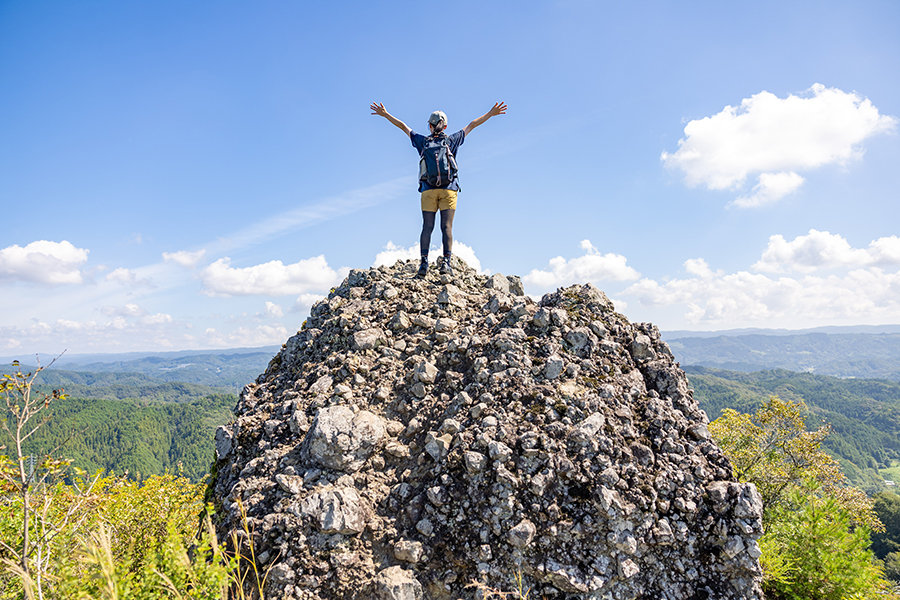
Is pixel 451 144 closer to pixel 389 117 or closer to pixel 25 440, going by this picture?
pixel 389 117

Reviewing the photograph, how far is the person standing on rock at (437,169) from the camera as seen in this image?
897cm

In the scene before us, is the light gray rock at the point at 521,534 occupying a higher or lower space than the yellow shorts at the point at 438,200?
lower

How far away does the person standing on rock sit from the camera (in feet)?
29.4

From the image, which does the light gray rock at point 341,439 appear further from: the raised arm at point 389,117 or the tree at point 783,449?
the tree at point 783,449

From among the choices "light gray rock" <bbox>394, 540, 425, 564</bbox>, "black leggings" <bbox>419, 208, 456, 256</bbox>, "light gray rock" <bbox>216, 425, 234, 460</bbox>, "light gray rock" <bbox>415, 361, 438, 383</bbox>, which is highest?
"black leggings" <bbox>419, 208, 456, 256</bbox>

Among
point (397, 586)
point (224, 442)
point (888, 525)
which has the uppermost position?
point (224, 442)

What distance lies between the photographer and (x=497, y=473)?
204 inches

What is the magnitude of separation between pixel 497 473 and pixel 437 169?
6265mm

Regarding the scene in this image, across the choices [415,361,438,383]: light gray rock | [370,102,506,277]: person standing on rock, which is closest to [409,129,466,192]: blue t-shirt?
[370,102,506,277]: person standing on rock

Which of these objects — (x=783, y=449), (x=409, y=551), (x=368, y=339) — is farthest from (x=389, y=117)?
(x=783, y=449)

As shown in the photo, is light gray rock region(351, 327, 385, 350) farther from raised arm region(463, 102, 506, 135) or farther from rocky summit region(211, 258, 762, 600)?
raised arm region(463, 102, 506, 135)

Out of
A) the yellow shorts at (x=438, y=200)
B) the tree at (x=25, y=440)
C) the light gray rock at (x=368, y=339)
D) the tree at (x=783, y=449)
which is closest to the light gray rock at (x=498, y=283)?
the yellow shorts at (x=438, y=200)

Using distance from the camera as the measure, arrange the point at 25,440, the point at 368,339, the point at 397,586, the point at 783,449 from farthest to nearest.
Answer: the point at 783,449 → the point at 368,339 → the point at 25,440 → the point at 397,586

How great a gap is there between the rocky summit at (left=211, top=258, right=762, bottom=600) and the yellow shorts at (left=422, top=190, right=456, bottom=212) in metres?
3.19
